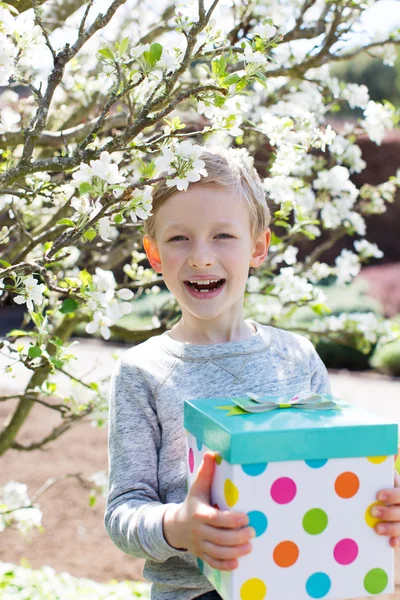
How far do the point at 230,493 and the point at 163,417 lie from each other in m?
0.41

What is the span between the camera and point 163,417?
1625 millimetres

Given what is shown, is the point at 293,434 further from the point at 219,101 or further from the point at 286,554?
the point at 219,101

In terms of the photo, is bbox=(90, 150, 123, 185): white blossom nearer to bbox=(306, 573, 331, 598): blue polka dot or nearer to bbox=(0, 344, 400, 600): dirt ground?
bbox=(306, 573, 331, 598): blue polka dot

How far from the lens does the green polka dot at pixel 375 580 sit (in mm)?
1325

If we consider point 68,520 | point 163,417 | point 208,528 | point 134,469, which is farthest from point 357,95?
point 68,520

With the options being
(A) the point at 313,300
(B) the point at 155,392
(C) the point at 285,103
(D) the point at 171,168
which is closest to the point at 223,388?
(B) the point at 155,392

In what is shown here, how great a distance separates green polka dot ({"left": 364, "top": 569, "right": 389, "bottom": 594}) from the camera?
52.2 inches

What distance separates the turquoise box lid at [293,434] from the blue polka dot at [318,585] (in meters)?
0.21

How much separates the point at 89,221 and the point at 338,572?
75 centimetres

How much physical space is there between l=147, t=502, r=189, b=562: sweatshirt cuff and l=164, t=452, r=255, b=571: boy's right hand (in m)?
0.03

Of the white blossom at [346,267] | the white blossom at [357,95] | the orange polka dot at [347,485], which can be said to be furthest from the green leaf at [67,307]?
the white blossom at [346,267]

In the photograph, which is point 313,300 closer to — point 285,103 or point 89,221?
point 285,103

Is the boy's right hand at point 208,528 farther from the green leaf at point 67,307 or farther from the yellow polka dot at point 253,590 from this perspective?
the green leaf at point 67,307

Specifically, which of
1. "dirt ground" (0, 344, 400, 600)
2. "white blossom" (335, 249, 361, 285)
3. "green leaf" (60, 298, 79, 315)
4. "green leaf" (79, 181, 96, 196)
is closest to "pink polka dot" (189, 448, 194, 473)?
"green leaf" (60, 298, 79, 315)
